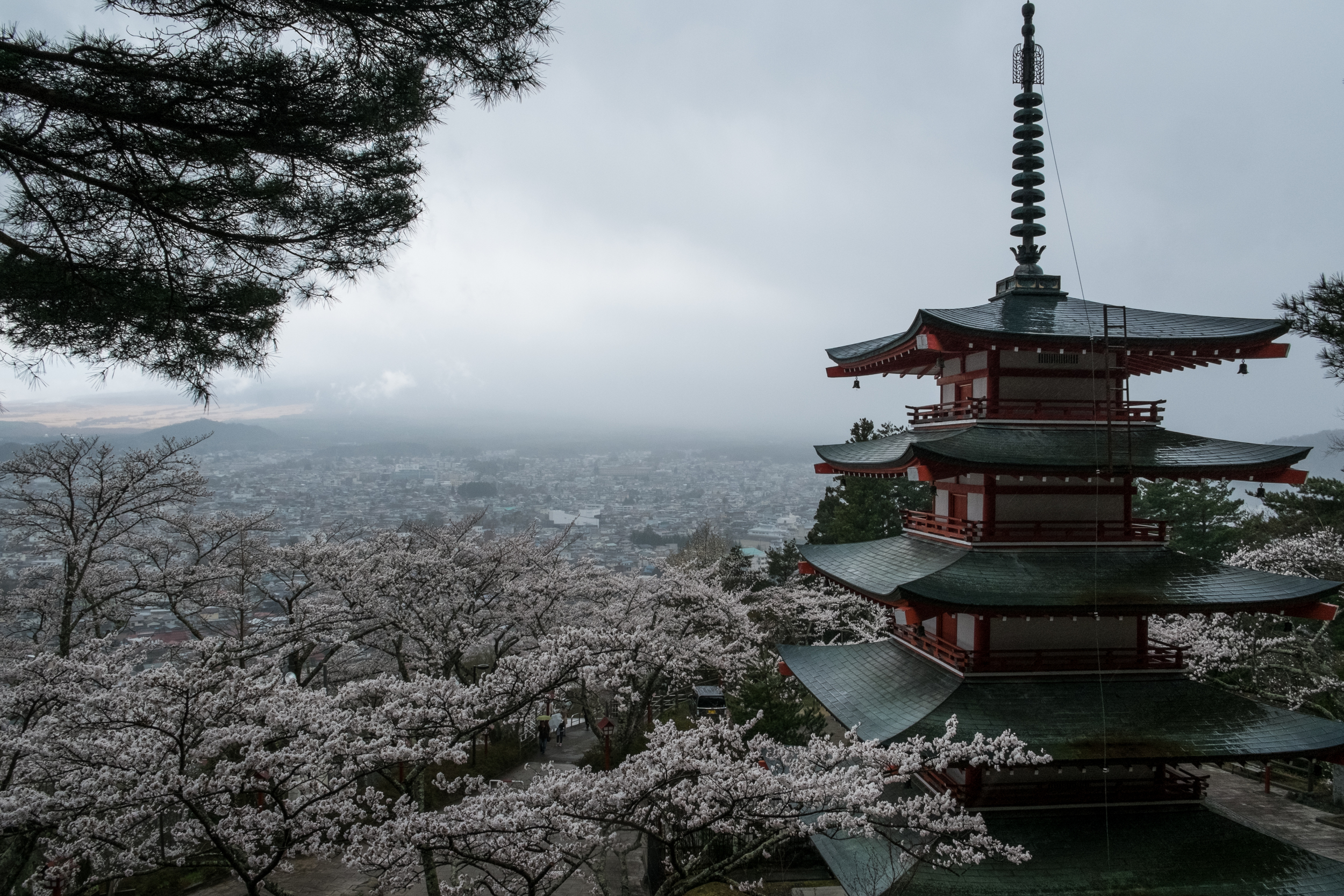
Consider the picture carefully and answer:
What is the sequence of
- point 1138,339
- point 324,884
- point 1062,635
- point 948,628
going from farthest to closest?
1. point 324,884
2. point 948,628
3. point 1062,635
4. point 1138,339

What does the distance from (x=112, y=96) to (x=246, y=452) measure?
73450mm

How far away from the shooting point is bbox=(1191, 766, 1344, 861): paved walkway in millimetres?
12461

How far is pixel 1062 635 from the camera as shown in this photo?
906 cm

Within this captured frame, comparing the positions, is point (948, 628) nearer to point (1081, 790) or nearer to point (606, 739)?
point (1081, 790)

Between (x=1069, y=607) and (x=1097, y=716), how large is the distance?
1.38 metres

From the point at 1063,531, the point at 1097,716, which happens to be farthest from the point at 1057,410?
the point at 1097,716

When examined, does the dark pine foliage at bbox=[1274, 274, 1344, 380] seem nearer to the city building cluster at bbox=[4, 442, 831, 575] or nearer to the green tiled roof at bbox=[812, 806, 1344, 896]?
the green tiled roof at bbox=[812, 806, 1344, 896]

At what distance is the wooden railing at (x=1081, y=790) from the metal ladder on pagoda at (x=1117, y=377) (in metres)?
3.85

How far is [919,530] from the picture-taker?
1090 centimetres

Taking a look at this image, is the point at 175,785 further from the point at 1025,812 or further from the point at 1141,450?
the point at 1141,450

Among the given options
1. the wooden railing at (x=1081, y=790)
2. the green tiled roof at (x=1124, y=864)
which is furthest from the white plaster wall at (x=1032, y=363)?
the green tiled roof at (x=1124, y=864)

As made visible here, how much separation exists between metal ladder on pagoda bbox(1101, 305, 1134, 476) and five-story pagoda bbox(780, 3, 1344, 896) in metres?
0.04

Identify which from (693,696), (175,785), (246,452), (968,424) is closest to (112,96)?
(175,785)

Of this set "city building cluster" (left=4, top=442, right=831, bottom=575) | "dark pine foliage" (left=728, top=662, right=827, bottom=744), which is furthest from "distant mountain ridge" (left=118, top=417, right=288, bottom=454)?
"dark pine foliage" (left=728, top=662, right=827, bottom=744)
